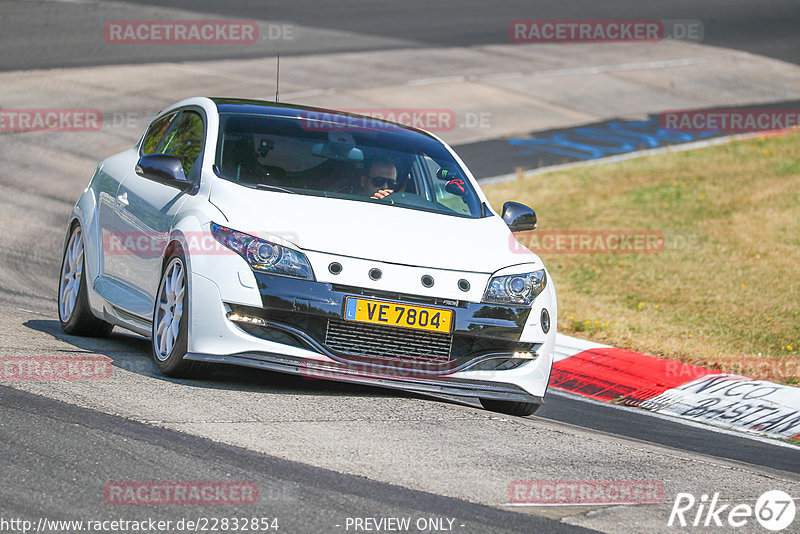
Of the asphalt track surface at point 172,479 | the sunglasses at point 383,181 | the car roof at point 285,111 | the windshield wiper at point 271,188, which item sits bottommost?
the asphalt track surface at point 172,479

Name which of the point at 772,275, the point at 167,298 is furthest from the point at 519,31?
the point at 167,298

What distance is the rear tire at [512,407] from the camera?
7.27 meters

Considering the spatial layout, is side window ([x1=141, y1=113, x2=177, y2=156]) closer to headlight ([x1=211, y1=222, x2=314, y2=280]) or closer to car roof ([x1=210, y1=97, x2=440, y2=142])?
car roof ([x1=210, y1=97, x2=440, y2=142])

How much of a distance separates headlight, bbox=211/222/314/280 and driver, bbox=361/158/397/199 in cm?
109

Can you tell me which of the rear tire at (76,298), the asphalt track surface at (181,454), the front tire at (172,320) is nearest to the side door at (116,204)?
the rear tire at (76,298)

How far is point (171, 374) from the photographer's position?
22.7 feet

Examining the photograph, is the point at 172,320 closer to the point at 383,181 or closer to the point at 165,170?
the point at 165,170

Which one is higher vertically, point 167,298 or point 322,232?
point 322,232

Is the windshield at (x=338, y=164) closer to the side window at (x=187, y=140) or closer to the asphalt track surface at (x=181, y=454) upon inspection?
the side window at (x=187, y=140)

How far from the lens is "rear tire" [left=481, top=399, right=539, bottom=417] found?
727 cm

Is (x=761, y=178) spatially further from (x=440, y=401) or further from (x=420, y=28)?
(x=420, y=28)

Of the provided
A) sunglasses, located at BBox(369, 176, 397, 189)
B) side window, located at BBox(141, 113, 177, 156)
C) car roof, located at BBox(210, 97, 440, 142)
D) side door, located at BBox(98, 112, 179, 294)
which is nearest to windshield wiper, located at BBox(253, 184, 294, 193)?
sunglasses, located at BBox(369, 176, 397, 189)

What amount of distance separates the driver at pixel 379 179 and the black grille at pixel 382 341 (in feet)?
4.05

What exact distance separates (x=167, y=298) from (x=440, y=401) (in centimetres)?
171
